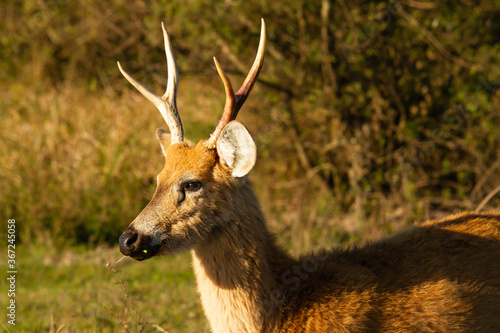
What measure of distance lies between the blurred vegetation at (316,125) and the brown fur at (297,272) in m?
3.60

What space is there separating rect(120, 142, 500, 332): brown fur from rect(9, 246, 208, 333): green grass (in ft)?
4.49

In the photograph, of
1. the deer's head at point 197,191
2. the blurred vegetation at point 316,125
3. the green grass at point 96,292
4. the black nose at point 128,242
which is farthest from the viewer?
the blurred vegetation at point 316,125

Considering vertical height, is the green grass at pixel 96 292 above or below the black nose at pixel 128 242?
above

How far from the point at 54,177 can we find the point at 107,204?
971mm

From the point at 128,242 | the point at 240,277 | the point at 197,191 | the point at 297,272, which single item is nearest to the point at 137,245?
the point at 128,242

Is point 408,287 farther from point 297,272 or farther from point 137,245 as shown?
point 137,245

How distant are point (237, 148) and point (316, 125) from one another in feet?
19.1

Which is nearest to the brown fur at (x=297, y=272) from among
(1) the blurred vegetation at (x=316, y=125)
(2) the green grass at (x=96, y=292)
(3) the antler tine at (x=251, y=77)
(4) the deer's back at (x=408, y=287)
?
(4) the deer's back at (x=408, y=287)

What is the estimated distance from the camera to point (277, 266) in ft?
13.0

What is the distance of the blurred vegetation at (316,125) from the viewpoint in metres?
8.41

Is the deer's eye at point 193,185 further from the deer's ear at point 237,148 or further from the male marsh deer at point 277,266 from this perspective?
the deer's ear at point 237,148

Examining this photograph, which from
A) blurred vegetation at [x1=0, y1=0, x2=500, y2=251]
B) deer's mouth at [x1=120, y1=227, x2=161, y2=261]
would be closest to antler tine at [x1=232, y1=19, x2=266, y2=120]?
deer's mouth at [x1=120, y1=227, x2=161, y2=261]

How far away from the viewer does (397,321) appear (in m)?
3.63

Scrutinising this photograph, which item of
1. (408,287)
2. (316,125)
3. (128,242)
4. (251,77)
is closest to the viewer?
(128,242)
